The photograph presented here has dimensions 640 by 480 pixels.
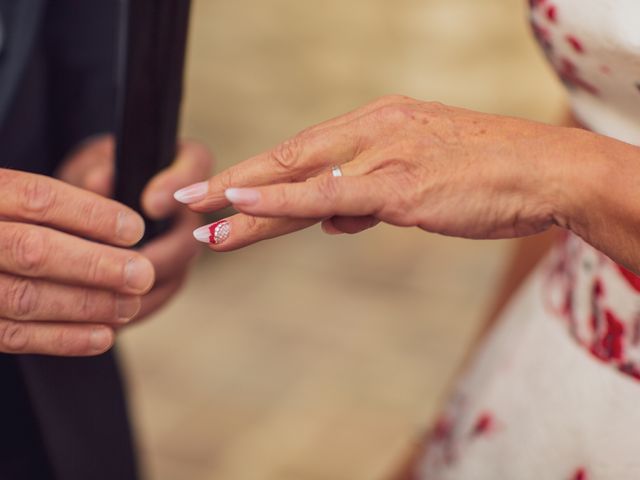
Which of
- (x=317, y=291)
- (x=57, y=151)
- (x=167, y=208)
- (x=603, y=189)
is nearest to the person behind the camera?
(x=603, y=189)

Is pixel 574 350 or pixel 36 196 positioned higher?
pixel 36 196

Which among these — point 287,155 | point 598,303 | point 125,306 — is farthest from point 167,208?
point 598,303

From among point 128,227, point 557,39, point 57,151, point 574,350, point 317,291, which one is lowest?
point 574,350

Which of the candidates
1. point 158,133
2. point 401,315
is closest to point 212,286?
point 401,315

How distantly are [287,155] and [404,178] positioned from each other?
0.29ft

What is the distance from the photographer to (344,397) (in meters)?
2.35

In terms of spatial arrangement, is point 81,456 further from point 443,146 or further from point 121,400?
point 443,146

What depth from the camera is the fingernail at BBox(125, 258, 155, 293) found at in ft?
2.36

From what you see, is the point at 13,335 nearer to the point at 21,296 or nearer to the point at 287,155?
the point at 21,296

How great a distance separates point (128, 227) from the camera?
73 cm

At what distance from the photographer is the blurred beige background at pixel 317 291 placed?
Answer: 2230 mm

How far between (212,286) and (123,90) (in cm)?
191

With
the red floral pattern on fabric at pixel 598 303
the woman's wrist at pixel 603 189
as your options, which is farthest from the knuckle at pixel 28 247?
the red floral pattern on fabric at pixel 598 303

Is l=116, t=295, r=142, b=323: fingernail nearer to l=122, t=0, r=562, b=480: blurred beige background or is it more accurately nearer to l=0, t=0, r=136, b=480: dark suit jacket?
l=0, t=0, r=136, b=480: dark suit jacket
